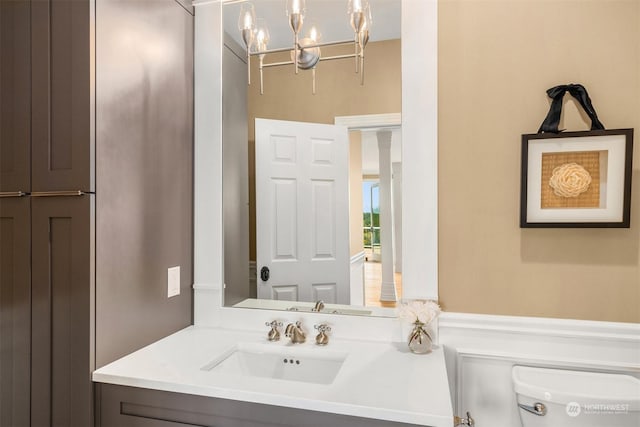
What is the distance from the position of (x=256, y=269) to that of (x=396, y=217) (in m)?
0.66

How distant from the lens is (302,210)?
63.8 inches

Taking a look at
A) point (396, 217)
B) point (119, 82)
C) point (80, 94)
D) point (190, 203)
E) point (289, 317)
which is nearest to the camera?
point (80, 94)

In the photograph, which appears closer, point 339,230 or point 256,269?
point 339,230

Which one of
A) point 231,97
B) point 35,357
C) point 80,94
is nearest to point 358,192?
point 231,97

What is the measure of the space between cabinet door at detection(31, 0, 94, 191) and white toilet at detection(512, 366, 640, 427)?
155 centimetres

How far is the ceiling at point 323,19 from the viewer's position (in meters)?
1.52

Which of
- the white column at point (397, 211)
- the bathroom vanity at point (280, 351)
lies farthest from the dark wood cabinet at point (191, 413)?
the white column at point (397, 211)

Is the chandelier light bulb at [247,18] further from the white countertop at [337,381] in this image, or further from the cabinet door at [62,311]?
the white countertop at [337,381]

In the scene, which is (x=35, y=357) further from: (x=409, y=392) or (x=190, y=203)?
(x=409, y=392)

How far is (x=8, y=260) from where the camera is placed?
1.30m

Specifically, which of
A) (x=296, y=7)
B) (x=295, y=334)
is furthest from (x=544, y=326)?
(x=296, y=7)

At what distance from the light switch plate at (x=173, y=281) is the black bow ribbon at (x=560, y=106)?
4.99 ft

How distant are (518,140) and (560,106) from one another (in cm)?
17

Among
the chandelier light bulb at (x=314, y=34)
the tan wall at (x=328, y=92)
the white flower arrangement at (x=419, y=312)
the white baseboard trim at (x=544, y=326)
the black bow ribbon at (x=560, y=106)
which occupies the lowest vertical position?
the white baseboard trim at (x=544, y=326)
